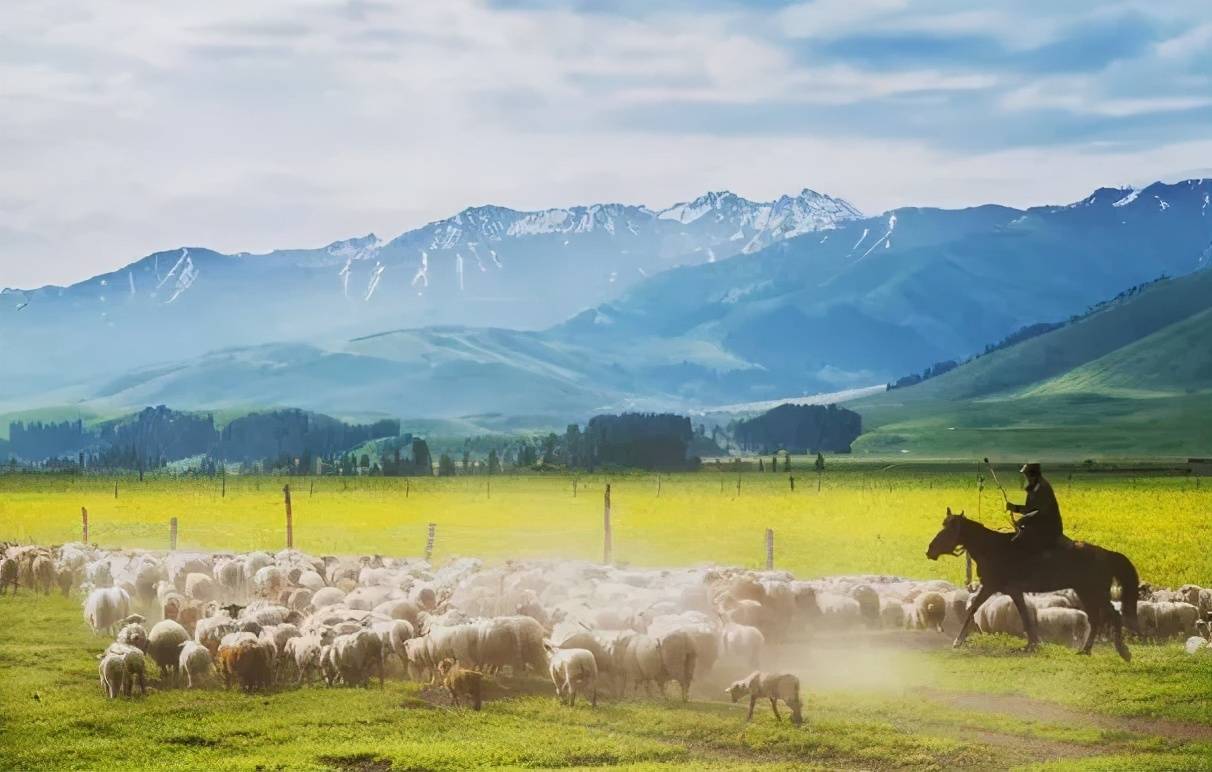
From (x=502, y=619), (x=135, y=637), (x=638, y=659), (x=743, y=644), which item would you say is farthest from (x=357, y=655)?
(x=743, y=644)

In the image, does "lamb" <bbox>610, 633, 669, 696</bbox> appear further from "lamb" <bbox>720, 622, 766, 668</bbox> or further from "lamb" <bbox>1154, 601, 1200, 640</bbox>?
"lamb" <bbox>1154, 601, 1200, 640</bbox>

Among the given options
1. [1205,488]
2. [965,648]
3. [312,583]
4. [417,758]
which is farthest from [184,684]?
[1205,488]

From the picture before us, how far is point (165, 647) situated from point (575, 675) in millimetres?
7039

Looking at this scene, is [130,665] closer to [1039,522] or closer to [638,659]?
[638,659]

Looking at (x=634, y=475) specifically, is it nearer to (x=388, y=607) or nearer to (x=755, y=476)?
(x=755, y=476)

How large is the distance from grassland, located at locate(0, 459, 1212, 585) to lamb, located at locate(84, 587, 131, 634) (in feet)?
59.4

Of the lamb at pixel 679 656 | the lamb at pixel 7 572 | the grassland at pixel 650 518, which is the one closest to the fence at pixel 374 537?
the grassland at pixel 650 518

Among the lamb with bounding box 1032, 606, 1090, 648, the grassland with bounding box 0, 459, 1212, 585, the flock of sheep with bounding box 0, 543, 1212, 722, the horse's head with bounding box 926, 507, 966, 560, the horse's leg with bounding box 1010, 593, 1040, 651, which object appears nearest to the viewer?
the flock of sheep with bounding box 0, 543, 1212, 722

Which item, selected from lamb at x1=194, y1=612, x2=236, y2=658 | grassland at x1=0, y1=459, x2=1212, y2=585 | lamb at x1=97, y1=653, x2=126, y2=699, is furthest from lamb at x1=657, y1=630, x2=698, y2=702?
grassland at x1=0, y1=459, x2=1212, y2=585

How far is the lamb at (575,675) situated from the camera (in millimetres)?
19062

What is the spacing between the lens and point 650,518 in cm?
6300

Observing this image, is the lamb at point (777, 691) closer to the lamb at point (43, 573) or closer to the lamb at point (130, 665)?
the lamb at point (130, 665)

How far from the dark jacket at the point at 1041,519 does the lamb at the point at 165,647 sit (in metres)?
14.0

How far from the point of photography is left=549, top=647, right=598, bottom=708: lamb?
19.1 m
